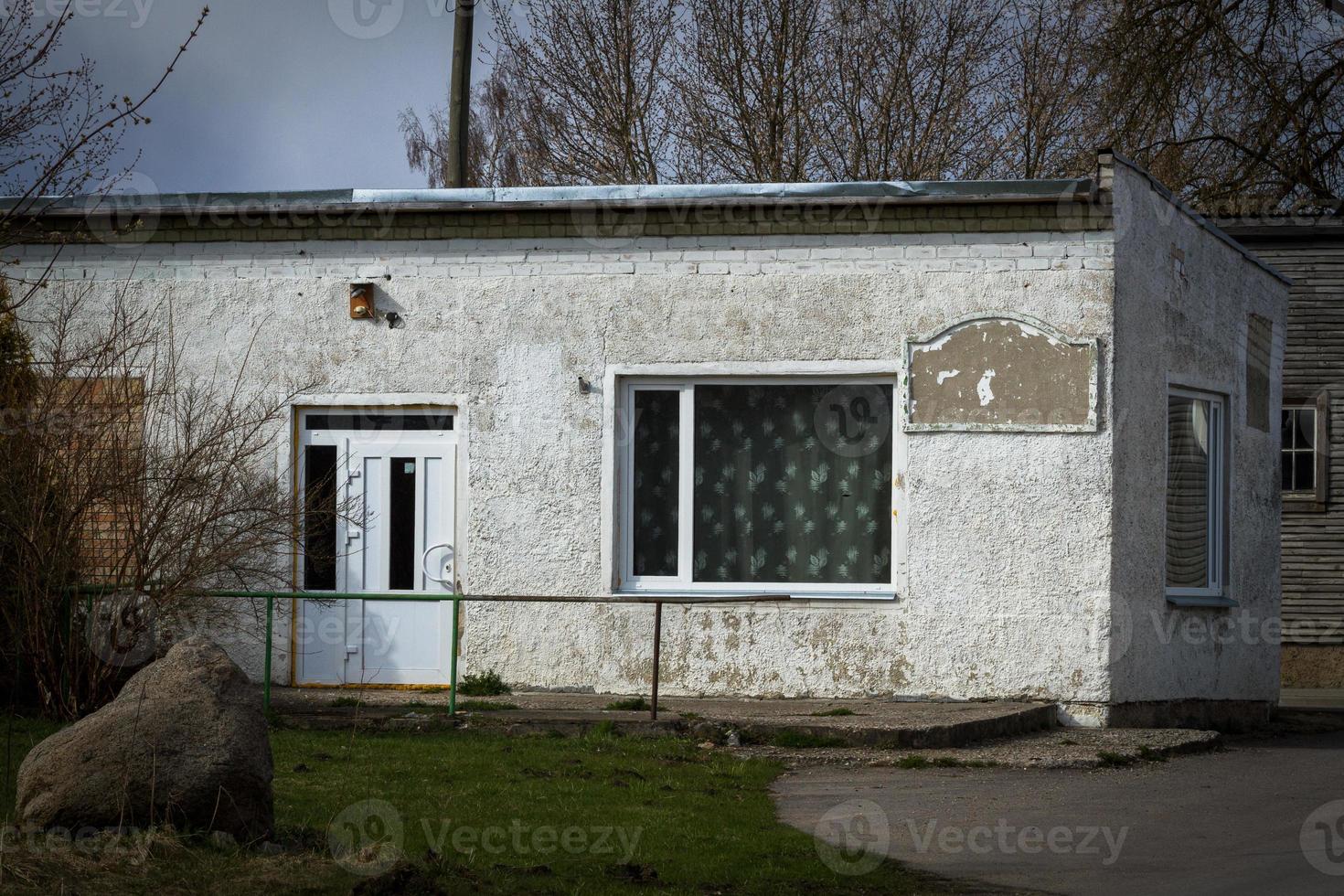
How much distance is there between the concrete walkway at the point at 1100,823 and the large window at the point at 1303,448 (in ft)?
28.8

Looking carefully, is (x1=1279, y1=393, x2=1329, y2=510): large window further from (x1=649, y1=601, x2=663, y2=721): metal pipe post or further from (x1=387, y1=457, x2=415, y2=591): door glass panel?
(x1=387, y1=457, x2=415, y2=591): door glass panel

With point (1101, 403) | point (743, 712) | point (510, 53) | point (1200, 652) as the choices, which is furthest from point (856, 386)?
point (510, 53)

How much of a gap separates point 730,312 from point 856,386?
3.68ft

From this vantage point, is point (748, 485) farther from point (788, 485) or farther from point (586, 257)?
point (586, 257)

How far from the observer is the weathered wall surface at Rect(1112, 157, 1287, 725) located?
11.1 metres

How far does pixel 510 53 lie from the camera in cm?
2495

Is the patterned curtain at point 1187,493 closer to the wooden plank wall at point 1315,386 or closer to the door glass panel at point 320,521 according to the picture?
the wooden plank wall at point 1315,386

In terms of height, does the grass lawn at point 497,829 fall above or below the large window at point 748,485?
below

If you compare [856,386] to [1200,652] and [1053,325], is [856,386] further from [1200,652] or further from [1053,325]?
[1200,652]

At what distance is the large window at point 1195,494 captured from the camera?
1221 cm

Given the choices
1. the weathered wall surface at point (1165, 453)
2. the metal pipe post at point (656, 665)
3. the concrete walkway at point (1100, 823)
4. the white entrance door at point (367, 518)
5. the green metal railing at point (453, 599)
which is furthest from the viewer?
the white entrance door at point (367, 518)

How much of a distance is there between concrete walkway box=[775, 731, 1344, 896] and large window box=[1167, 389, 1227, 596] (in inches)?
99.9

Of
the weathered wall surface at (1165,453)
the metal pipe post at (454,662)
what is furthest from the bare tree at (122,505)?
the weathered wall surface at (1165,453)

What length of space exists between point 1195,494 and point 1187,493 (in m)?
0.15
